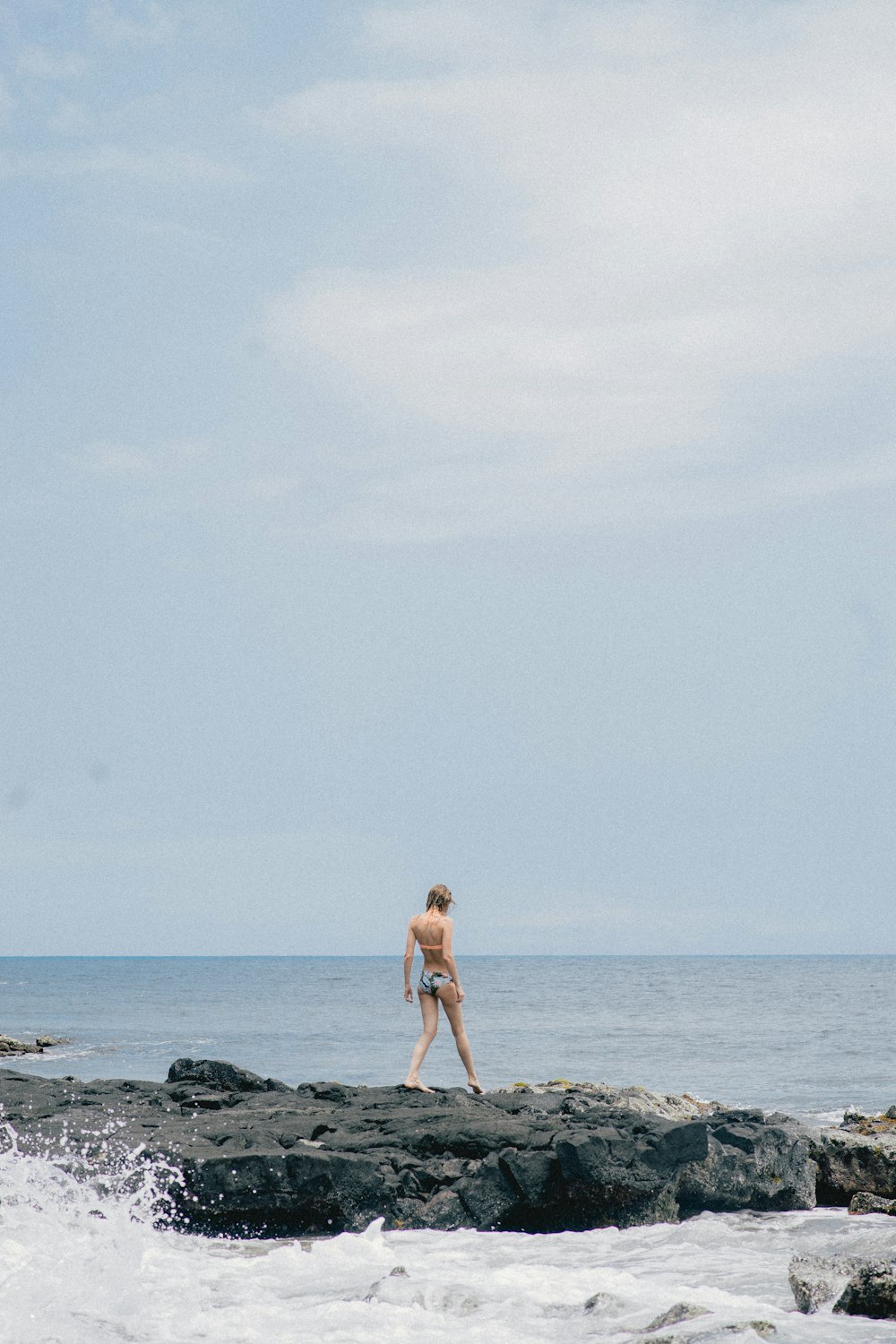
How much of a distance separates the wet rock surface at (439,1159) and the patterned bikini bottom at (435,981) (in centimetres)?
123

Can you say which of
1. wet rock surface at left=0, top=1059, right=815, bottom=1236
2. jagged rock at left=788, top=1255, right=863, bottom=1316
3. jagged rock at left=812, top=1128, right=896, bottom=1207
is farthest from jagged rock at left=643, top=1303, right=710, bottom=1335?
jagged rock at left=812, top=1128, right=896, bottom=1207

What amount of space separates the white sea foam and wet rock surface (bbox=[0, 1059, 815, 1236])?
23 cm

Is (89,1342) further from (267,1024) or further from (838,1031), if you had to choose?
(267,1024)

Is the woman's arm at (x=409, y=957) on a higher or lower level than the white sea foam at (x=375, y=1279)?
higher

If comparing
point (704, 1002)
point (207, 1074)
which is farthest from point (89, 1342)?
point (704, 1002)

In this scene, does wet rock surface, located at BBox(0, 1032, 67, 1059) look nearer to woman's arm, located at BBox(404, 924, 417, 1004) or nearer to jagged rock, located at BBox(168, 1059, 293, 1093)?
jagged rock, located at BBox(168, 1059, 293, 1093)

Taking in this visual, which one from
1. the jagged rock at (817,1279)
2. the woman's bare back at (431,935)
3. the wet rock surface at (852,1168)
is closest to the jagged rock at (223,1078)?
the woman's bare back at (431,935)

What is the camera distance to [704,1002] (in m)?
56.3

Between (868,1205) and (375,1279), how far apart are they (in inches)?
184

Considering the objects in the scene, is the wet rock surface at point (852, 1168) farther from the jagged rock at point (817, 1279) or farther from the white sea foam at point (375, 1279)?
the jagged rock at point (817, 1279)

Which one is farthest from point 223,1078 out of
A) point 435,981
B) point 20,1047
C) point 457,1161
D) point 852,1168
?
point 20,1047

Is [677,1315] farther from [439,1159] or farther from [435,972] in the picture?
[435,972]

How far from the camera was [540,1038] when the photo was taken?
36375 millimetres

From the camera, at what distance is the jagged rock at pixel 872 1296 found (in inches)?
256
